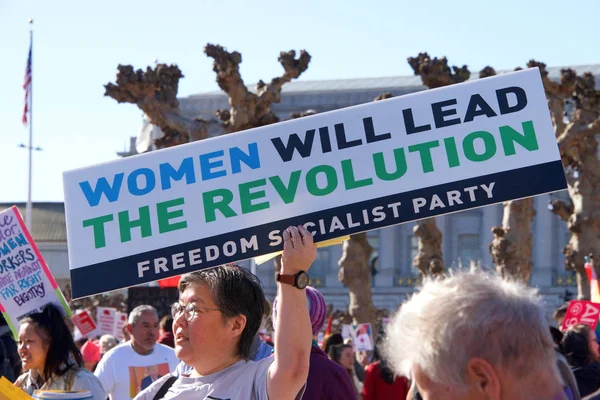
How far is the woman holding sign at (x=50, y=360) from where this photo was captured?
4.91 meters

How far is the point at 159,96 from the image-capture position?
20062mm

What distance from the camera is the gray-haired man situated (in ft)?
6.73

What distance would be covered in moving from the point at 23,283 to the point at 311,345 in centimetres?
241

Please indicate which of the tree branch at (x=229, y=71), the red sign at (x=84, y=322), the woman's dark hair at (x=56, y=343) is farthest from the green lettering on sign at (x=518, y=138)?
the tree branch at (x=229, y=71)

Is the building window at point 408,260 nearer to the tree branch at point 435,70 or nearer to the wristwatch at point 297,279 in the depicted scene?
the tree branch at point 435,70

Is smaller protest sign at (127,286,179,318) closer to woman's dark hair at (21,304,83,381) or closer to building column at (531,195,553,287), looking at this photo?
woman's dark hair at (21,304,83,381)

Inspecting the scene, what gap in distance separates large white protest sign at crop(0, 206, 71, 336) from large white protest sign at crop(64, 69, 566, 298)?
1813 millimetres

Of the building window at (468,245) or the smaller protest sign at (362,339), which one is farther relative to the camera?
the building window at (468,245)

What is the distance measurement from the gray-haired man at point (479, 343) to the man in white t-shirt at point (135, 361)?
505 cm

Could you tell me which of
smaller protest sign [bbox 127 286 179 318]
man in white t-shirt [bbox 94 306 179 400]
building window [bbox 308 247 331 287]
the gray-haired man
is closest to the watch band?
the gray-haired man

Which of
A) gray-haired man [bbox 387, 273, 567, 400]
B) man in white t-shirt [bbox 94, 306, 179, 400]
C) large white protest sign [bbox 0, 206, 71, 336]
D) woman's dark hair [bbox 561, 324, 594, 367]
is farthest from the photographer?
man in white t-shirt [bbox 94, 306, 179, 400]

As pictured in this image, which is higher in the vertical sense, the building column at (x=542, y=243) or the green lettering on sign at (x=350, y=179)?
the building column at (x=542, y=243)

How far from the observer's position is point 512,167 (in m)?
3.47

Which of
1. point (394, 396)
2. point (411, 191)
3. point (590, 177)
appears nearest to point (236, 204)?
point (411, 191)
